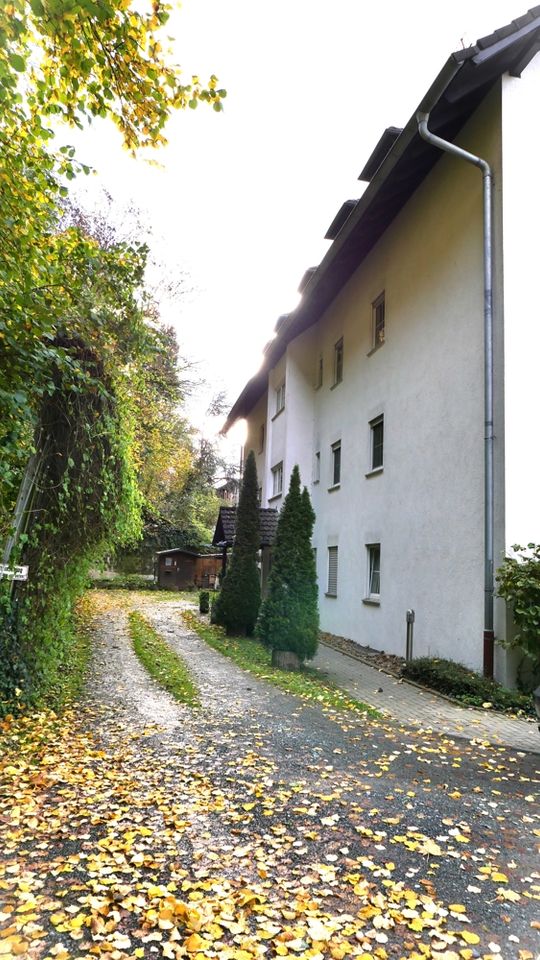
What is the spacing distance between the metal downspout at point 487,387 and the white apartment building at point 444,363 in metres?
0.03

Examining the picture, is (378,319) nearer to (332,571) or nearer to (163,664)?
(332,571)

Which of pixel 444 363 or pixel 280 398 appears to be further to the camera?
pixel 280 398

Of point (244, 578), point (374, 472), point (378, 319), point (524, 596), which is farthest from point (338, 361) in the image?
point (524, 596)

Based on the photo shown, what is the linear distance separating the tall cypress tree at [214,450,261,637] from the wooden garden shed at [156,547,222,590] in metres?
17.3

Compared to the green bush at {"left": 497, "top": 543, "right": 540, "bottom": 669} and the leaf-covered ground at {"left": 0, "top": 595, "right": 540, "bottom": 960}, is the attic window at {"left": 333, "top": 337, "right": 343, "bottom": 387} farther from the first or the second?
the leaf-covered ground at {"left": 0, "top": 595, "right": 540, "bottom": 960}

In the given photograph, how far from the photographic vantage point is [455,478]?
9586 millimetres

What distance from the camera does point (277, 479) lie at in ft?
69.8

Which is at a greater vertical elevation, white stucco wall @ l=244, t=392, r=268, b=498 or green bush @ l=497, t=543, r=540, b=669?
white stucco wall @ l=244, t=392, r=268, b=498

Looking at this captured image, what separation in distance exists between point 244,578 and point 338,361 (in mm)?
6876

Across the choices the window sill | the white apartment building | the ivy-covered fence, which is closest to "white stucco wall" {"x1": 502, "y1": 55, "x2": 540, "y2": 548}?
the white apartment building

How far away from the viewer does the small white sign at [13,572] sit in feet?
20.5

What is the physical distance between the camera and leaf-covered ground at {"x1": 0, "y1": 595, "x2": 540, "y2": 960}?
2.84 metres

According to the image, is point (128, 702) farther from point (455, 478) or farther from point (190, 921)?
point (455, 478)

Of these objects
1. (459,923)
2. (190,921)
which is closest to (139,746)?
(190,921)
